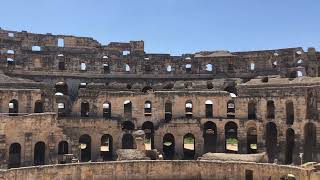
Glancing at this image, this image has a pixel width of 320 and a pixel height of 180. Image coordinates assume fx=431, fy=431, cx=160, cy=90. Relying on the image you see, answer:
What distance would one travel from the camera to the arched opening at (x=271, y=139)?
37272mm

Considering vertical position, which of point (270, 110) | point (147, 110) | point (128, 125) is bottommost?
point (128, 125)

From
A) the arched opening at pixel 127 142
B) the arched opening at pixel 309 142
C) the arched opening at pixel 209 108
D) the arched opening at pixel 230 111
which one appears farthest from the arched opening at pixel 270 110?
the arched opening at pixel 127 142

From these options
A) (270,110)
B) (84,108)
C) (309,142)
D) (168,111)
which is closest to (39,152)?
(84,108)

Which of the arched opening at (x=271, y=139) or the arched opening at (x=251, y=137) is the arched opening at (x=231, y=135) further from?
the arched opening at (x=271, y=139)

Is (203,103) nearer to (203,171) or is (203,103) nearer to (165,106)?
(165,106)

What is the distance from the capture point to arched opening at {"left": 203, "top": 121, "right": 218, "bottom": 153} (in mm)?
39969

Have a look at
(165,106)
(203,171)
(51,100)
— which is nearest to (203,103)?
(165,106)

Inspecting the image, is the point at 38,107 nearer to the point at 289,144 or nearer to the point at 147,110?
the point at 147,110

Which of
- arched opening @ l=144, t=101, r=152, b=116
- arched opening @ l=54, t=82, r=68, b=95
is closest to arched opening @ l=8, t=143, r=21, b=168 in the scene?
arched opening @ l=54, t=82, r=68, b=95

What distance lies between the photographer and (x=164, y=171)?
30.3m

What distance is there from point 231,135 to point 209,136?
3.53 m

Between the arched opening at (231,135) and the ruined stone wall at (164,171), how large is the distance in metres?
9.80

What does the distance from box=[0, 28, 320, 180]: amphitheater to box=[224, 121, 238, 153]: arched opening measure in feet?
0.48

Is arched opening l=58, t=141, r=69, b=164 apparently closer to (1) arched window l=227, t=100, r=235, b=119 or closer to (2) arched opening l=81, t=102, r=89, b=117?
(2) arched opening l=81, t=102, r=89, b=117
